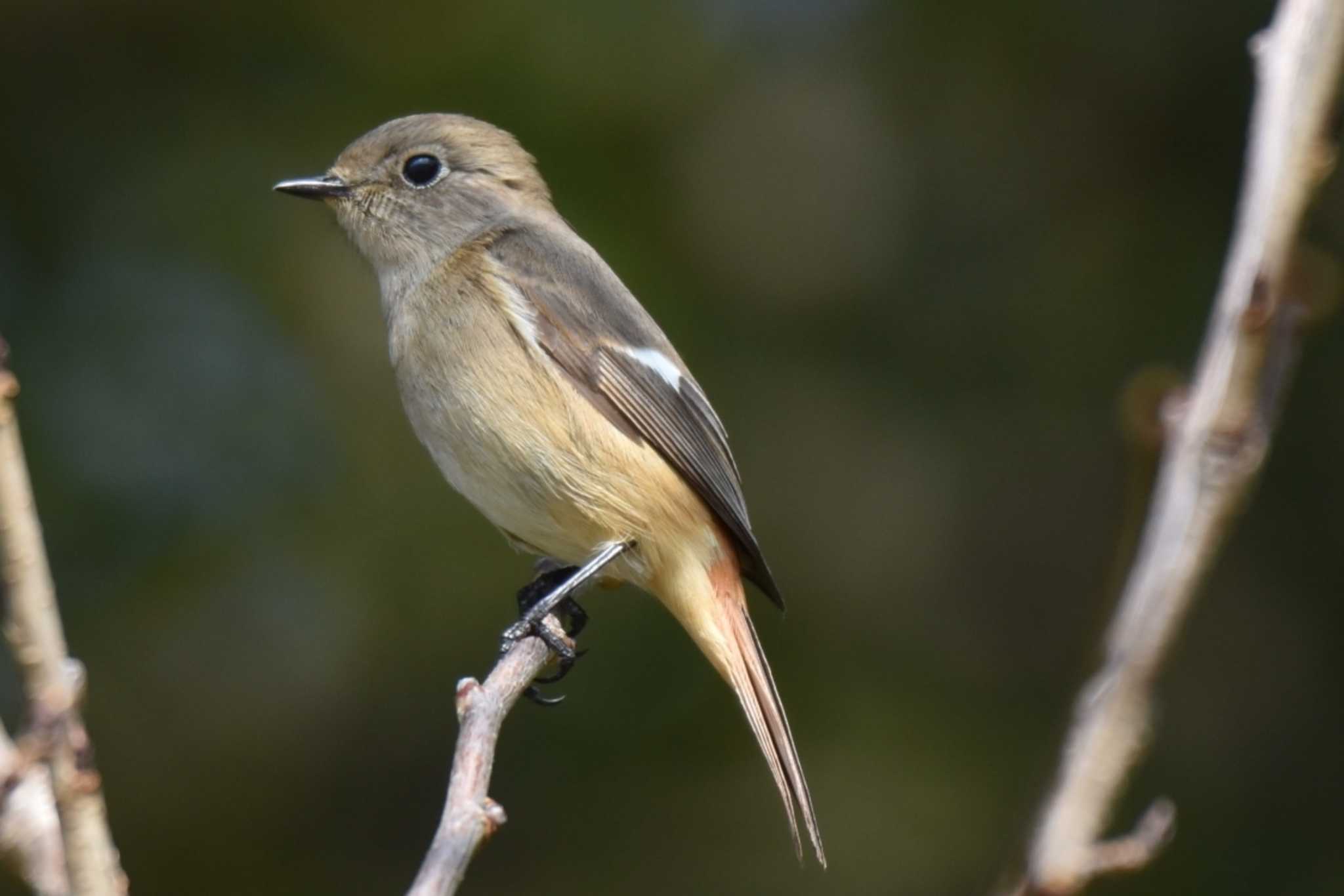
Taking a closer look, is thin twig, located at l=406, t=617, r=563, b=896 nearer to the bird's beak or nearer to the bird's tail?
the bird's tail

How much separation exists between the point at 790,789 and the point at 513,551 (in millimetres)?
1853

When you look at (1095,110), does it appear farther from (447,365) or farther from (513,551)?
(447,365)

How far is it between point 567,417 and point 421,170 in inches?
37.0

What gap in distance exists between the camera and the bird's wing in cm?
369

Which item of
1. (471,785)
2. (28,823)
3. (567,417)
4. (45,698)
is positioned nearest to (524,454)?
(567,417)

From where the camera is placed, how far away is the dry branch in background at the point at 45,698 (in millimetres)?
1086

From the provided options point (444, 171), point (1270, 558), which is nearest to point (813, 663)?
point (1270, 558)

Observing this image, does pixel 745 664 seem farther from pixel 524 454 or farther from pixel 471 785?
pixel 471 785

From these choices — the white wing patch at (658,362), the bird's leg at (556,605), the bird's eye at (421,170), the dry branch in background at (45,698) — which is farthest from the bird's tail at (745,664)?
the dry branch in background at (45,698)

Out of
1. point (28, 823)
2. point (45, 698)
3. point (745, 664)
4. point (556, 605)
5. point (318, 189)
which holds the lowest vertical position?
point (745, 664)

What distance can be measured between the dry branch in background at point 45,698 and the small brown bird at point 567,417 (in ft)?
7.21

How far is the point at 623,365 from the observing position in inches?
149

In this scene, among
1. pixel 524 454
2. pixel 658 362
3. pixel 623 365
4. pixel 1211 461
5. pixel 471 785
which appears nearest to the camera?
pixel 1211 461

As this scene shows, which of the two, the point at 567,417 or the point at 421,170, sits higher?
the point at 421,170
